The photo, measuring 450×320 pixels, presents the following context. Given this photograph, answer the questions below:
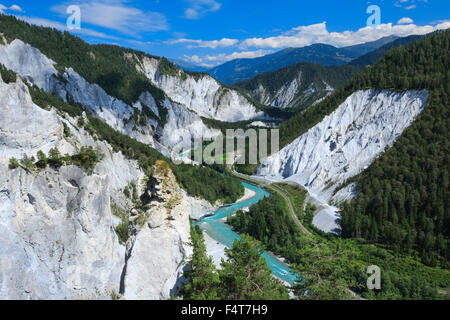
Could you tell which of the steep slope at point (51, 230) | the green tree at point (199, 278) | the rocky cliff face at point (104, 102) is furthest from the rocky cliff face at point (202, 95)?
the green tree at point (199, 278)

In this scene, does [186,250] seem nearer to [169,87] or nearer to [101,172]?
[101,172]

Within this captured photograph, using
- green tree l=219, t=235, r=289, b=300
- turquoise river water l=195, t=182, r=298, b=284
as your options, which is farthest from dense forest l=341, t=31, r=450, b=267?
green tree l=219, t=235, r=289, b=300

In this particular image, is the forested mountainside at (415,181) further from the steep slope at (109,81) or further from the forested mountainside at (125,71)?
the forested mountainside at (125,71)

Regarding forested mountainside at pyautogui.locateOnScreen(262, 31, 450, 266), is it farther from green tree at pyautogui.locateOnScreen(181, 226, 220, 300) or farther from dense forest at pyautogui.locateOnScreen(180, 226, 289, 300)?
green tree at pyautogui.locateOnScreen(181, 226, 220, 300)

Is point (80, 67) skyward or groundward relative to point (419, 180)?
skyward

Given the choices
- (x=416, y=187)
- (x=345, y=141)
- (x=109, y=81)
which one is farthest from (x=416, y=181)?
(x=109, y=81)
